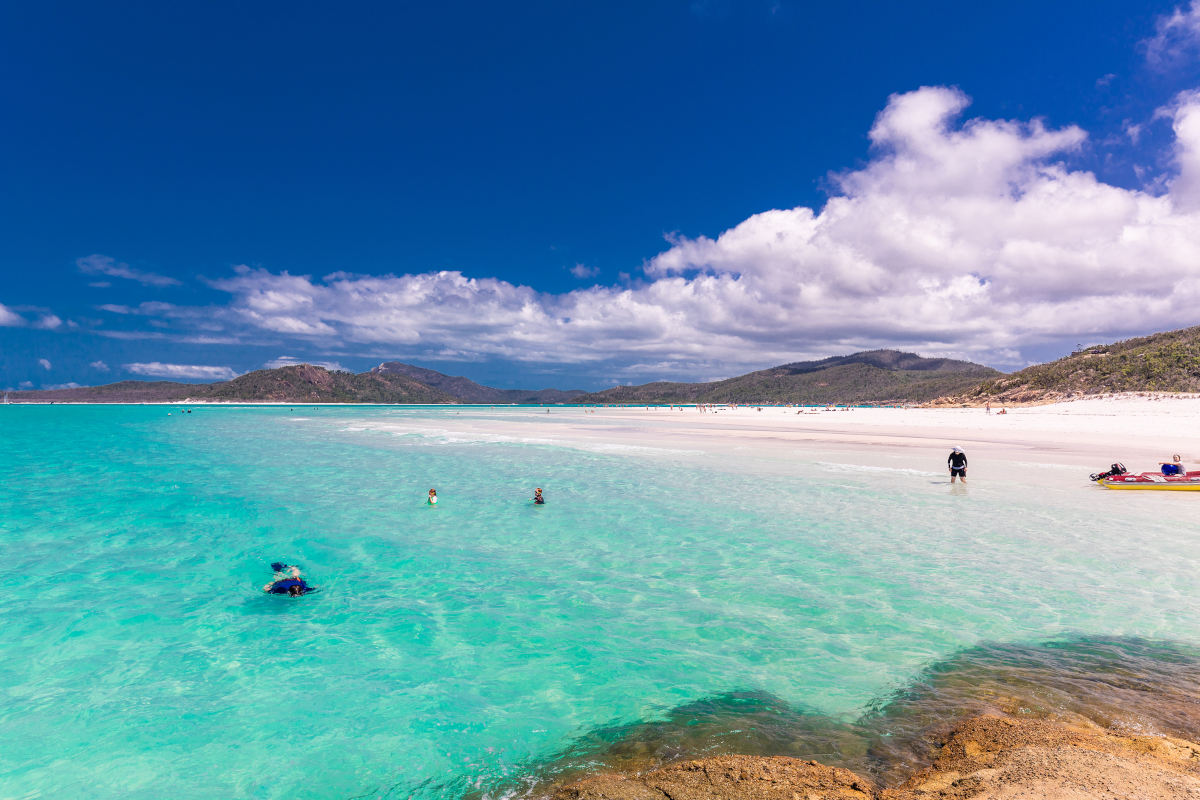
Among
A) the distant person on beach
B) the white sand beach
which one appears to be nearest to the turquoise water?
the distant person on beach

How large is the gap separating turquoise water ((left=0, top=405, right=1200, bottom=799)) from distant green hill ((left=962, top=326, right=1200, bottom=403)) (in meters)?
57.1

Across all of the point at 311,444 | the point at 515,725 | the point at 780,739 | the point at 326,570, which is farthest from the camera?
Result: the point at 311,444

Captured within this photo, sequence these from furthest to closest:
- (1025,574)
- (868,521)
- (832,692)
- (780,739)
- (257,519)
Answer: (257,519), (868,521), (1025,574), (832,692), (780,739)

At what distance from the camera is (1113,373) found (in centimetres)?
6844

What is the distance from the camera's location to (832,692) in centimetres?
770

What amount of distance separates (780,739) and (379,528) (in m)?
14.7

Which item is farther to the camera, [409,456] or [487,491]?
[409,456]

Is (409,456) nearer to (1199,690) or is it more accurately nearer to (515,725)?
(515,725)

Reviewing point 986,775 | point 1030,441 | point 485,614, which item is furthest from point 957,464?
point 1030,441

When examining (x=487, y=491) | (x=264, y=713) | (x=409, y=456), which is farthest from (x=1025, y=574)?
(x=409, y=456)

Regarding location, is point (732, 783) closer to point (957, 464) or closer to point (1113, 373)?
point (957, 464)

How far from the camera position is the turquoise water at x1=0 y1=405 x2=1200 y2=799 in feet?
22.8

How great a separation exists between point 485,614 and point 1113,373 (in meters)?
88.2

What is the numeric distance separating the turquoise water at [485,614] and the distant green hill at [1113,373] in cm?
5715
